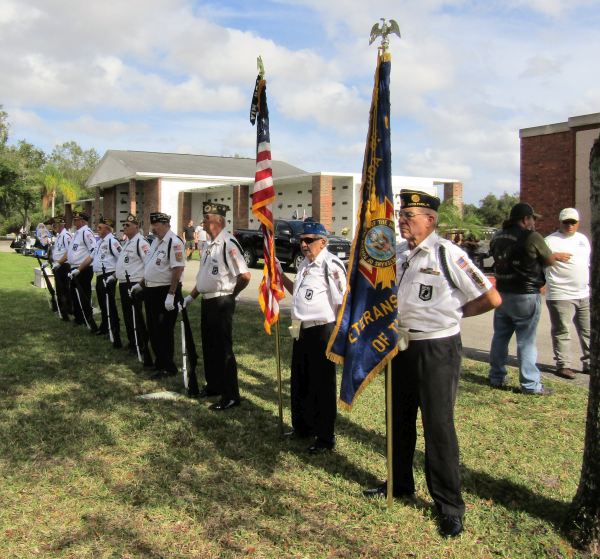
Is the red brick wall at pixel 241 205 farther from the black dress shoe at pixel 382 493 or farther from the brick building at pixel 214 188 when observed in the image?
the black dress shoe at pixel 382 493

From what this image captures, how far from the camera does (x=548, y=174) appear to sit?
22766 mm

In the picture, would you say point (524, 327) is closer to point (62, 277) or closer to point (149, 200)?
point (62, 277)

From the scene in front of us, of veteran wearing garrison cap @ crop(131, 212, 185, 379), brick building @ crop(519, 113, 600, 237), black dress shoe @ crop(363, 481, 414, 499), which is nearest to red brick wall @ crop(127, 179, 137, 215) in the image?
brick building @ crop(519, 113, 600, 237)

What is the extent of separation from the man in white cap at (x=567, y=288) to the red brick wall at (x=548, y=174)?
1528 cm

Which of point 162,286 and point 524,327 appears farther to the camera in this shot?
point 162,286

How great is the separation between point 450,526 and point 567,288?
4661mm

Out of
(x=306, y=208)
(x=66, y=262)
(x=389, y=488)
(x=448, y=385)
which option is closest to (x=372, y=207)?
(x=448, y=385)

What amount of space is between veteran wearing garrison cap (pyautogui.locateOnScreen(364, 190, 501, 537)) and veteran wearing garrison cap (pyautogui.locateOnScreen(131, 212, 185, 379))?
422 centimetres

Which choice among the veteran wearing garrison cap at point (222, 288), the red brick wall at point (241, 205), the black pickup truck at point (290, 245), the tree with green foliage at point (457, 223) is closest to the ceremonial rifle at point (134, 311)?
the veteran wearing garrison cap at point (222, 288)

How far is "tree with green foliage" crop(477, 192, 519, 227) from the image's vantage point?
57750mm

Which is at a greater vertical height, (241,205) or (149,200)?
(149,200)

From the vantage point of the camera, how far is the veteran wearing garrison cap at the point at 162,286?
25.4 feet

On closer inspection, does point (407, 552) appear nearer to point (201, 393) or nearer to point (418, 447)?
point (418, 447)

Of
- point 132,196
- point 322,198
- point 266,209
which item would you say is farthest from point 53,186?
point 266,209
